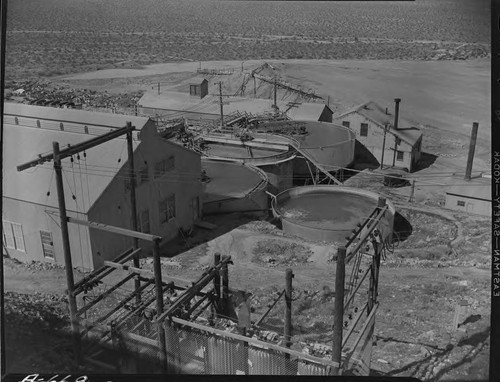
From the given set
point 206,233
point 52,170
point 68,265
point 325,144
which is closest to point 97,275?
point 68,265

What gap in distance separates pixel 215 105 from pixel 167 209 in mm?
18429

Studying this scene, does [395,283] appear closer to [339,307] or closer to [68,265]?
[339,307]

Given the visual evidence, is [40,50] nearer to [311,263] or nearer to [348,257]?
[311,263]

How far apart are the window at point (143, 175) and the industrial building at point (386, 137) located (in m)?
17.8

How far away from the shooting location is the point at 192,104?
38938 mm

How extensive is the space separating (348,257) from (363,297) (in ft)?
26.2

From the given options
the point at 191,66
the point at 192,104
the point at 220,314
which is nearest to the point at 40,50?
the point at 191,66

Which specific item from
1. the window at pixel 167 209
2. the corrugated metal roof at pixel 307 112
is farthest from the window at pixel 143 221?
the corrugated metal roof at pixel 307 112

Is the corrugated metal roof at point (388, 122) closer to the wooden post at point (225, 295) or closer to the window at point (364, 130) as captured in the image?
the window at point (364, 130)

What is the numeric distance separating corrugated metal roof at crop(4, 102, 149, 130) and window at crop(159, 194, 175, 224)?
3453mm

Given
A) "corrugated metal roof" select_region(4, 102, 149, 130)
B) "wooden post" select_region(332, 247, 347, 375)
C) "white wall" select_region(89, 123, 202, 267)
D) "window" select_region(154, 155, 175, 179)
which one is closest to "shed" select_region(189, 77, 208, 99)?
"white wall" select_region(89, 123, 202, 267)

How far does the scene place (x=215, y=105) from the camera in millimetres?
38625

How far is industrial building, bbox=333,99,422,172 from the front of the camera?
3312 centimetres

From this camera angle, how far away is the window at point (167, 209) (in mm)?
21188
